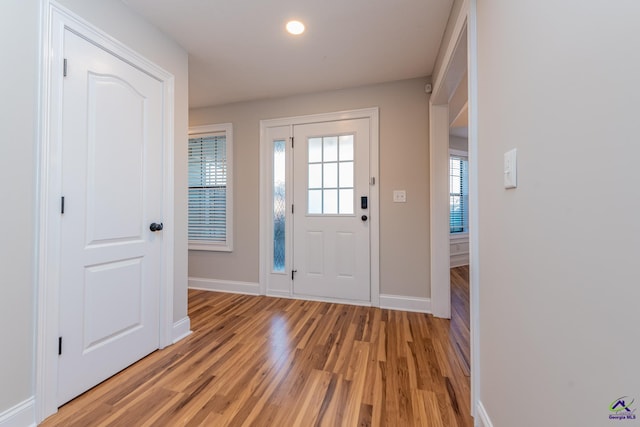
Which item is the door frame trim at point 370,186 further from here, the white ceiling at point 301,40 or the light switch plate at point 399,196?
the white ceiling at point 301,40

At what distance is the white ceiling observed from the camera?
5.84 feet

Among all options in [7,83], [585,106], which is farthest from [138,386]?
[585,106]

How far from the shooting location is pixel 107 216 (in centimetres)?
162

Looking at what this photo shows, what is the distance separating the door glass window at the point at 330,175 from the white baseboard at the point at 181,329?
1631 mm

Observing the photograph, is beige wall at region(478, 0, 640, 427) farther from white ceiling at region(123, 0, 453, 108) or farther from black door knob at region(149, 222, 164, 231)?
black door knob at region(149, 222, 164, 231)

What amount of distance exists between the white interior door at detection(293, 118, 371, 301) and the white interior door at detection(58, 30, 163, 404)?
4.90ft

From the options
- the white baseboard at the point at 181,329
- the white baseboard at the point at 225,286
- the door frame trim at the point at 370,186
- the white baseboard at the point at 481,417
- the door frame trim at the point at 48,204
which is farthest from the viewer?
the white baseboard at the point at 225,286

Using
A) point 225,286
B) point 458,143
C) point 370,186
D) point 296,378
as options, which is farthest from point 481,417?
point 458,143

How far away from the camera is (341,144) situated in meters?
2.97

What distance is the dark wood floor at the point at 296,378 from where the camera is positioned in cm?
131

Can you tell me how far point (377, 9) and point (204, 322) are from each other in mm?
2899

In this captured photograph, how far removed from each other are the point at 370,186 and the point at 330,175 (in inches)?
18.8

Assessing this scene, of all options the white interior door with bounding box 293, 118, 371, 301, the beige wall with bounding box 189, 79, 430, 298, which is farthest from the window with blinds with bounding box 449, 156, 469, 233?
the white interior door with bounding box 293, 118, 371, 301

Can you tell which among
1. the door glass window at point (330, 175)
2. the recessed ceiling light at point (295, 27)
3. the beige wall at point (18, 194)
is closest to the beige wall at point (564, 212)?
the recessed ceiling light at point (295, 27)
